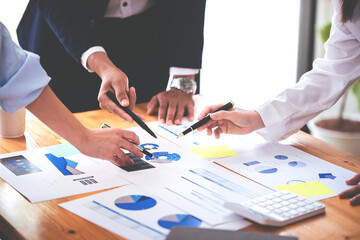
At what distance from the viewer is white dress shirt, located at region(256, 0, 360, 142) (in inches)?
57.1

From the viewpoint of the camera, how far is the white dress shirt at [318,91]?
1.45 m

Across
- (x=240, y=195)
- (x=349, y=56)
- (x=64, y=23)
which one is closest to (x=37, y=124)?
(x=64, y=23)

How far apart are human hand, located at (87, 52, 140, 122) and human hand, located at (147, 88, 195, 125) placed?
0.15 metres

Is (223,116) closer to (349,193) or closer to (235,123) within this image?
(235,123)

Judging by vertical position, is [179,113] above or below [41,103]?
below

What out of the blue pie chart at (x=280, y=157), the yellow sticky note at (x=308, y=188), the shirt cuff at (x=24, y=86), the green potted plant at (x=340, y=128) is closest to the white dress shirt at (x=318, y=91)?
the blue pie chart at (x=280, y=157)

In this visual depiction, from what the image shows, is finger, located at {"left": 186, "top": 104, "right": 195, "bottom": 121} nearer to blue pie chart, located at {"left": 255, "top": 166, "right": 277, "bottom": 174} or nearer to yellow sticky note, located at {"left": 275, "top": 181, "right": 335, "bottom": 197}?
blue pie chart, located at {"left": 255, "top": 166, "right": 277, "bottom": 174}

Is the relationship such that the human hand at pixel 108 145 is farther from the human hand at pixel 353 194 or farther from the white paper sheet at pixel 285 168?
the human hand at pixel 353 194

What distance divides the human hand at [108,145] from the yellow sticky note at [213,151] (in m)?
0.20

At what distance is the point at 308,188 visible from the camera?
1128 millimetres

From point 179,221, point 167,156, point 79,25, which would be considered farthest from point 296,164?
point 79,25

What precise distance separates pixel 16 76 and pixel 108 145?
1.00ft

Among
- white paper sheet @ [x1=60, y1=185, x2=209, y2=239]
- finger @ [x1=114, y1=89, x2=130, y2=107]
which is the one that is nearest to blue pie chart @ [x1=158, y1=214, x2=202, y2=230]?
white paper sheet @ [x1=60, y1=185, x2=209, y2=239]

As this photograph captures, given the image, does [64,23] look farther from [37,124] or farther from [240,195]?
[240,195]
